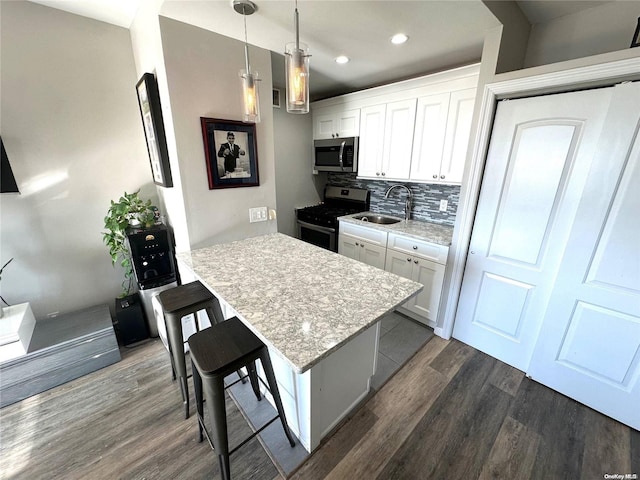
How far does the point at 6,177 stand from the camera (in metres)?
1.77

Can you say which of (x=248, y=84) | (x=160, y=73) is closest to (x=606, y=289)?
(x=248, y=84)

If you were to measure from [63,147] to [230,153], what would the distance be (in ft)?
4.43

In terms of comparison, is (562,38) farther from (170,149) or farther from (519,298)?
(170,149)

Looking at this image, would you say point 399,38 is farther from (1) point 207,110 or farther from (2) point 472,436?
(2) point 472,436

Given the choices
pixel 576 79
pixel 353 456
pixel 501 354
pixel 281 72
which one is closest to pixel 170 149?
pixel 281 72

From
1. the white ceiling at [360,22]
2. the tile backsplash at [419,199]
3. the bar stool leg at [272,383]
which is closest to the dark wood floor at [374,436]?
the bar stool leg at [272,383]

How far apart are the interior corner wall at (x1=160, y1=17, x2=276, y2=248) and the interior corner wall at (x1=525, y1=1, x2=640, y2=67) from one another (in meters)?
2.01

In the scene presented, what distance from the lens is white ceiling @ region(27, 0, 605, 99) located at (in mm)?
1375

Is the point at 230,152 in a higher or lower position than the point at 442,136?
lower

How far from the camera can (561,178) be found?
5.11 feet

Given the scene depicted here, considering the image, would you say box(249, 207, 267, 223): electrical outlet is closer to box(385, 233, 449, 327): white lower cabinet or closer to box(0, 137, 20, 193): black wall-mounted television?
box(385, 233, 449, 327): white lower cabinet

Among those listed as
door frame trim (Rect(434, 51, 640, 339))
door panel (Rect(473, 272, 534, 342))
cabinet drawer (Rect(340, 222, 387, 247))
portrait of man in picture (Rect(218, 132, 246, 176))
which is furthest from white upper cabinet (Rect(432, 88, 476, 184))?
portrait of man in picture (Rect(218, 132, 246, 176))

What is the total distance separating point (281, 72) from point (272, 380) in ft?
8.85

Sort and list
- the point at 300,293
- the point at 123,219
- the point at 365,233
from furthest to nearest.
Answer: the point at 365,233
the point at 123,219
the point at 300,293
